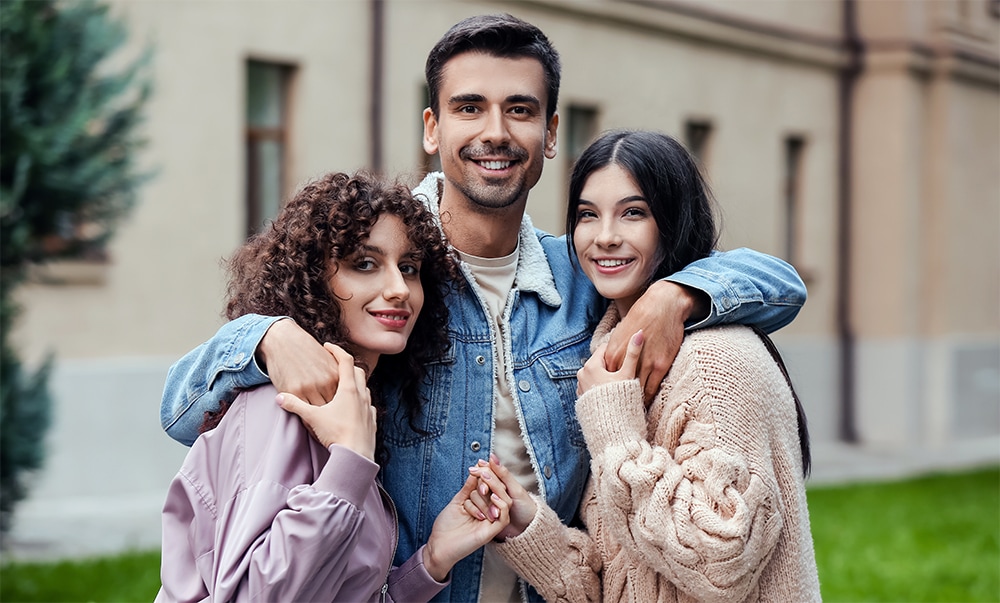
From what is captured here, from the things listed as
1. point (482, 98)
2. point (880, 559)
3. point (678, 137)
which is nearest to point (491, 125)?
point (482, 98)

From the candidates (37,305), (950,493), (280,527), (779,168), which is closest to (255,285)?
(280,527)

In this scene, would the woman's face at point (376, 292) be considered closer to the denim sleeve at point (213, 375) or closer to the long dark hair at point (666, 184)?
the denim sleeve at point (213, 375)

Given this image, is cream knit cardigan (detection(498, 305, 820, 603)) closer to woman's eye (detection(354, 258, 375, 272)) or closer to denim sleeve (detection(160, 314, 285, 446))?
woman's eye (detection(354, 258, 375, 272))

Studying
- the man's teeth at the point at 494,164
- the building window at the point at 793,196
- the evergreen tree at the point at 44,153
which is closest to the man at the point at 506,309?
the man's teeth at the point at 494,164

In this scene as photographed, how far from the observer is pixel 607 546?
3.08 m

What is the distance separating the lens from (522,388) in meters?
3.23

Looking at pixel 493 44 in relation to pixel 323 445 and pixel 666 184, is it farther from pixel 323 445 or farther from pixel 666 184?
pixel 323 445

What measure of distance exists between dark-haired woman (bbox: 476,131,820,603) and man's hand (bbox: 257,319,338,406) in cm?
50

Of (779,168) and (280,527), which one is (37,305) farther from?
(779,168)

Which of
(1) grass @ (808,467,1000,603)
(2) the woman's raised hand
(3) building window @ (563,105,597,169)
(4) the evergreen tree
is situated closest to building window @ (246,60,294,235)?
(4) the evergreen tree

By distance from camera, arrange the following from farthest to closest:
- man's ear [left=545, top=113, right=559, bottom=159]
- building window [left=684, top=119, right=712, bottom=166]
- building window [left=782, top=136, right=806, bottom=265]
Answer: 1. building window [left=782, top=136, right=806, bottom=265]
2. building window [left=684, top=119, right=712, bottom=166]
3. man's ear [left=545, top=113, right=559, bottom=159]

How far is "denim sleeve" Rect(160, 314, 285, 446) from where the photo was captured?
105 inches

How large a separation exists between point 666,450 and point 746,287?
1.45 feet

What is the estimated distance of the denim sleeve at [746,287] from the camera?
9.83 ft
